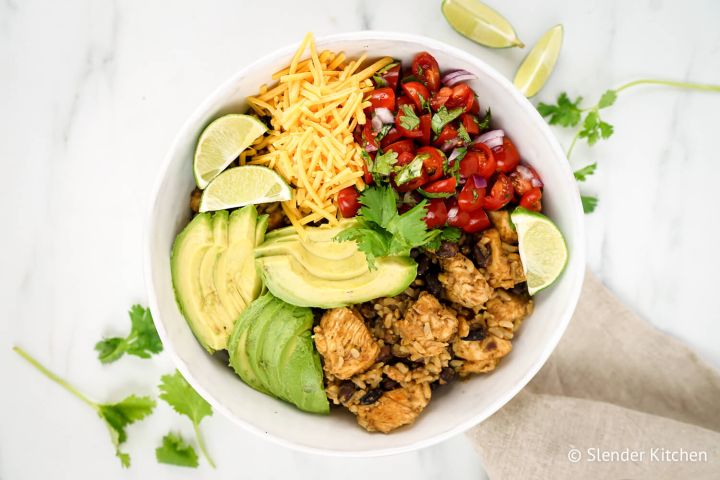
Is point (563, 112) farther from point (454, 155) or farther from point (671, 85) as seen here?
point (454, 155)

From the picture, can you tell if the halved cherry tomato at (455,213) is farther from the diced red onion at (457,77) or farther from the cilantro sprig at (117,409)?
the cilantro sprig at (117,409)

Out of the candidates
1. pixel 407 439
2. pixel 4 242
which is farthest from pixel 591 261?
pixel 4 242

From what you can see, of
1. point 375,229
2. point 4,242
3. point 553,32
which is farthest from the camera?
point 4,242

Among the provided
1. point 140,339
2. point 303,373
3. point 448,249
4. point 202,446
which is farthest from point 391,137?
point 202,446

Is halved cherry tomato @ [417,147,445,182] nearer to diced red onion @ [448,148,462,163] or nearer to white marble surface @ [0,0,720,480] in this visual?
diced red onion @ [448,148,462,163]

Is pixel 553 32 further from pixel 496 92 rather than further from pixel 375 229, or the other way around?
pixel 375 229
